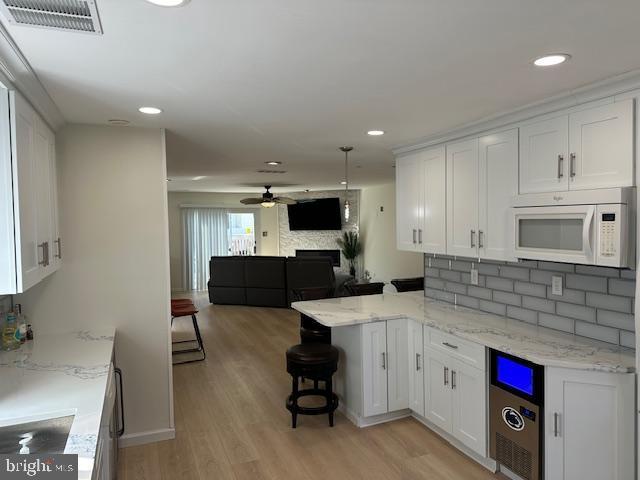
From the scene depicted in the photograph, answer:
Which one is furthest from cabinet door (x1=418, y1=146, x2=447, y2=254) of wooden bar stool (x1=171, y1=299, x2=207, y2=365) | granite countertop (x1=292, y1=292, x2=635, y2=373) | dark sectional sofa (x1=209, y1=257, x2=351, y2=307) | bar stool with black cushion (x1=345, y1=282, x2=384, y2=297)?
dark sectional sofa (x1=209, y1=257, x2=351, y2=307)

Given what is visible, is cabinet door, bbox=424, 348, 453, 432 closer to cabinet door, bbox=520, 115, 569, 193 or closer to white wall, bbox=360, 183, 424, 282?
cabinet door, bbox=520, 115, 569, 193

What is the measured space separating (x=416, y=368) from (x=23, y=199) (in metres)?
2.82

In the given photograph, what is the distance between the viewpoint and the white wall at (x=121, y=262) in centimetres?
305

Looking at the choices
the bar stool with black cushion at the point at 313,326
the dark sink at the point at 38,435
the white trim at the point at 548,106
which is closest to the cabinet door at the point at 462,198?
the white trim at the point at 548,106

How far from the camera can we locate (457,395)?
118 inches

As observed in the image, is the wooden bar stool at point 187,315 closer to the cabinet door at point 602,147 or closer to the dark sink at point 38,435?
the dark sink at point 38,435

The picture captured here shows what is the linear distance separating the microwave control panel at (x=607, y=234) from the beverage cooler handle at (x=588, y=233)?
0.16 ft

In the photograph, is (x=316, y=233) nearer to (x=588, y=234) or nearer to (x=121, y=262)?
(x=121, y=262)

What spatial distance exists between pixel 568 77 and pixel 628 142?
1.49ft

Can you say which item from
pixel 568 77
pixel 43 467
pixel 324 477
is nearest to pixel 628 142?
pixel 568 77

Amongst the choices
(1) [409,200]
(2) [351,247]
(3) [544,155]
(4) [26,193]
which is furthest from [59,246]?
(2) [351,247]

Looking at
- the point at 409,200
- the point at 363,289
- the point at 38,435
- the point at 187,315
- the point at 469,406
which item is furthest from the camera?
the point at 187,315

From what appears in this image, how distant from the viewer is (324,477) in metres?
2.80

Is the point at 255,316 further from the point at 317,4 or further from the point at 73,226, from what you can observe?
the point at 317,4
